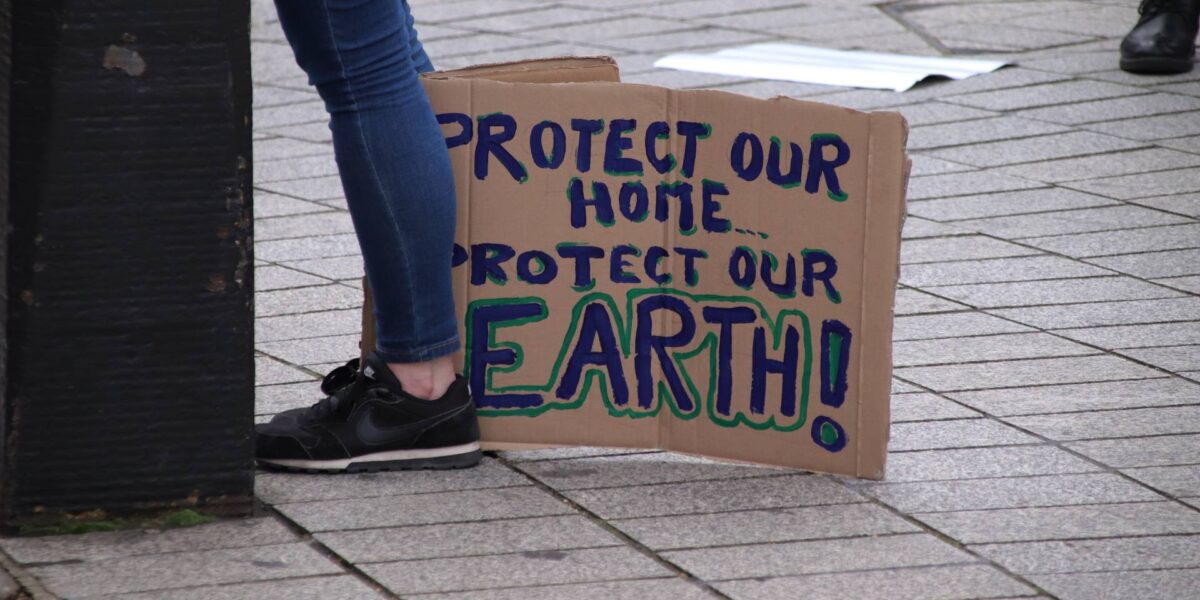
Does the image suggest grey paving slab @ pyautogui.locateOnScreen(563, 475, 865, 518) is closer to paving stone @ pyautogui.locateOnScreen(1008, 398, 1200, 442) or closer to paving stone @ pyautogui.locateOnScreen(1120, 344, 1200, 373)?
paving stone @ pyautogui.locateOnScreen(1008, 398, 1200, 442)

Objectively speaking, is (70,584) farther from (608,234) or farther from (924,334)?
(924,334)

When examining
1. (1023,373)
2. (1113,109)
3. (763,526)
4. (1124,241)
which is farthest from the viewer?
(1113,109)

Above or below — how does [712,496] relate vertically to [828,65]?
below

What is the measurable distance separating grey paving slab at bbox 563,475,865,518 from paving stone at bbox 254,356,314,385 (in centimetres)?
80

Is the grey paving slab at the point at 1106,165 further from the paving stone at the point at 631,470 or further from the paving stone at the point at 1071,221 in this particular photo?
the paving stone at the point at 631,470

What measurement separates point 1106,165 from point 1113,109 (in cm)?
68

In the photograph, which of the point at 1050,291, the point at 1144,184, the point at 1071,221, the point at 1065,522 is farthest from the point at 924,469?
the point at 1144,184

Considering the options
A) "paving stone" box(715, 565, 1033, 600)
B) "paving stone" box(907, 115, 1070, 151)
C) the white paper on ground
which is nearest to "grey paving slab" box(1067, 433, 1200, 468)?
"paving stone" box(715, 565, 1033, 600)

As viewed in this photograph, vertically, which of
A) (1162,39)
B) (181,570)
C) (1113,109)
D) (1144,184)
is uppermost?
(1162,39)

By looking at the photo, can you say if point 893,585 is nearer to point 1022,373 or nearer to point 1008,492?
point 1008,492

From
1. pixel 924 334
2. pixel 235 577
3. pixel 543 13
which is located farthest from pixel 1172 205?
pixel 543 13

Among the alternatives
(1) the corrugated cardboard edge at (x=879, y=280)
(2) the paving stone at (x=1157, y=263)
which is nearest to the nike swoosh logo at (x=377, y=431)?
(1) the corrugated cardboard edge at (x=879, y=280)

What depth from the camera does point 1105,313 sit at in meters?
3.74

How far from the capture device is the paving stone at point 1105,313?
12.1ft
